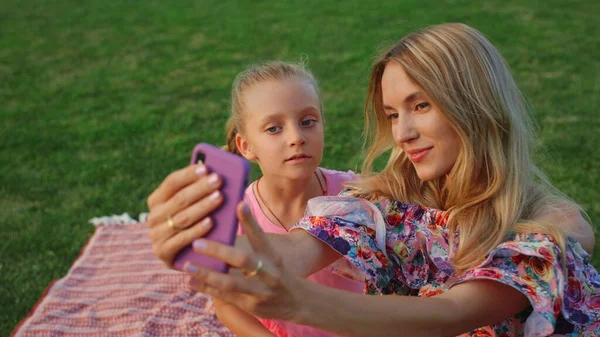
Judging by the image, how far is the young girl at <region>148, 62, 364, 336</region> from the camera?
119 inches

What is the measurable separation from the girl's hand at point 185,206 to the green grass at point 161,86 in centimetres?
148

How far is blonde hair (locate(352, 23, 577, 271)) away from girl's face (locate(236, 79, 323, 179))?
2.15ft

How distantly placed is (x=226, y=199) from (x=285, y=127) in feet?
4.65

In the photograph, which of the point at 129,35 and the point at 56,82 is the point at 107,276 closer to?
the point at 56,82

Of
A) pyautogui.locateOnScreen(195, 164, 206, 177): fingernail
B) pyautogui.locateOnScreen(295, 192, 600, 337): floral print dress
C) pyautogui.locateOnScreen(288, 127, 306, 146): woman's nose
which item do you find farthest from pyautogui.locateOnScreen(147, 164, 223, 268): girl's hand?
pyautogui.locateOnScreen(288, 127, 306, 146): woman's nose

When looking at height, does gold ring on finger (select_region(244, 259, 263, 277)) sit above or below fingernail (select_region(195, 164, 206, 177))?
below

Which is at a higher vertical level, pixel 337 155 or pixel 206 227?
pixel 206 227

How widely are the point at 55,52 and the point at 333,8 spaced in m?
4.65

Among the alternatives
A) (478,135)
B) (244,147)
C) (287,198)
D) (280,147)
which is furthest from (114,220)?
(478,135)

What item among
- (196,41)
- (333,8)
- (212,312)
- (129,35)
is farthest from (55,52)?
(212,312)

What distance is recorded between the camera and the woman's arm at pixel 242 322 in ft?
9.45

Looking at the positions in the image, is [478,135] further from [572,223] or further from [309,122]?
[309,122]

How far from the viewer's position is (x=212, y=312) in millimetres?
4023

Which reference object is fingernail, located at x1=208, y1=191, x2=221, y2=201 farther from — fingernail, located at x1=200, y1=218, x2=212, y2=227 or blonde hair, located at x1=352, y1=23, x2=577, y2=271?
blonde hair, located at x1=352, y1=23, x2=577, y2=271
